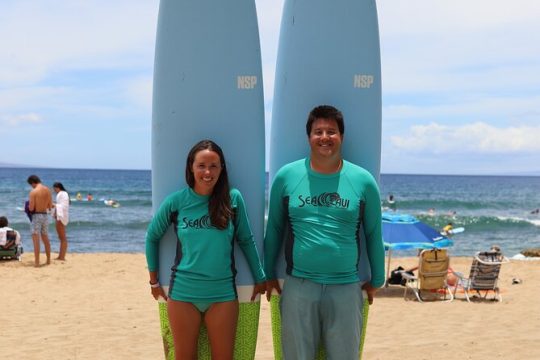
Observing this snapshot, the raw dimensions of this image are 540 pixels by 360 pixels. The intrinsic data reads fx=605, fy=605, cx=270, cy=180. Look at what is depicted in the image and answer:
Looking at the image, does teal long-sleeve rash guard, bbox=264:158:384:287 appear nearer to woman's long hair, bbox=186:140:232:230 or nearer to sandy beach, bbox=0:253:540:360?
woman's long hair, bbox=186:140:232:230

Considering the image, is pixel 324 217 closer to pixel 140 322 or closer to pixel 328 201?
pixel 328 201

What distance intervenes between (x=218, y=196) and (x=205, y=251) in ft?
0.85

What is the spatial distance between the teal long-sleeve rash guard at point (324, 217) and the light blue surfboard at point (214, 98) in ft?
1.54

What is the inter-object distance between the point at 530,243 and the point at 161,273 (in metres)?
18.9

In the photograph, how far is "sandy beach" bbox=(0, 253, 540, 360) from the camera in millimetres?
5020

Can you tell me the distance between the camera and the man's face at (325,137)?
2.64 m

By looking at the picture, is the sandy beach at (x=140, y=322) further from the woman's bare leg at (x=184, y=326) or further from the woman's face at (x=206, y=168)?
the woman's face at (x=206, y=168)

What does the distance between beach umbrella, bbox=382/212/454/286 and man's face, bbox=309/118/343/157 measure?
5161 millimetres

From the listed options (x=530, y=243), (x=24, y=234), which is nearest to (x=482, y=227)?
(x=530, y=243)

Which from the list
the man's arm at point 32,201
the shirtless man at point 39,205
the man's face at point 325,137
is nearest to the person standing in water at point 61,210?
the shirtless man at point 39,205

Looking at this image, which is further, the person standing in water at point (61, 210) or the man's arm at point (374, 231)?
the person standing in water at point (61, 210)

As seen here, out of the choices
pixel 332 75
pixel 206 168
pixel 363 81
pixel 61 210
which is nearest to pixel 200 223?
pixel 206 168

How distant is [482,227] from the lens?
2442 cm

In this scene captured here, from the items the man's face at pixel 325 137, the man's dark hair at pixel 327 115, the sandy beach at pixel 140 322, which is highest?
the man's dark hair at pixel 327 115
